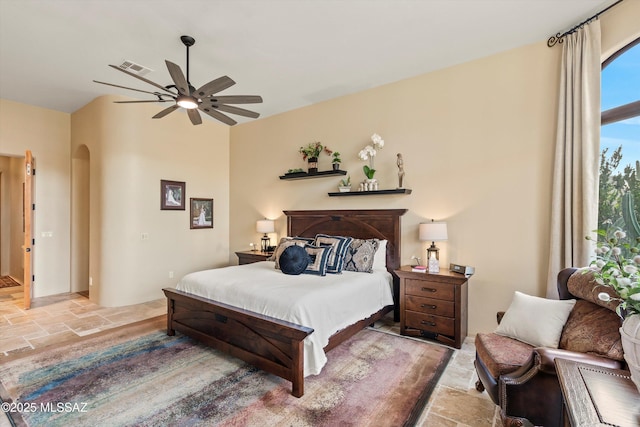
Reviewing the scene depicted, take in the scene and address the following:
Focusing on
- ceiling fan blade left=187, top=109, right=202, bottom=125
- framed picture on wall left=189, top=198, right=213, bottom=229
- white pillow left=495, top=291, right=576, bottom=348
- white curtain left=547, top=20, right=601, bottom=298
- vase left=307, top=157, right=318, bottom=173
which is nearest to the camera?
white pillow left=495, top=291, right=576, bottom=348

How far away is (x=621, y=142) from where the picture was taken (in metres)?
2.85

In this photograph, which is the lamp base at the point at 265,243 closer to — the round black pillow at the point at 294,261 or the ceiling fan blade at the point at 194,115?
the round black pillow at the point at 294,261

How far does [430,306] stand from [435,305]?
0.06 metres

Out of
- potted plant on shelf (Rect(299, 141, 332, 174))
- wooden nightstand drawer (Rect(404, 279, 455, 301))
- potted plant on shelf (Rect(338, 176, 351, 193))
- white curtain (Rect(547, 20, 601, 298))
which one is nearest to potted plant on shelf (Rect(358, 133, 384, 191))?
→ potted plant on shelf (Rect(338, 176, 351, 193))

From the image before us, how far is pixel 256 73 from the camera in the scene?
Answer: 4.03 meters

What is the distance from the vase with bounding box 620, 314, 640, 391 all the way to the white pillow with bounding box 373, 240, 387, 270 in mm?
2892

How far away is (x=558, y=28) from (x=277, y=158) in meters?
4.19

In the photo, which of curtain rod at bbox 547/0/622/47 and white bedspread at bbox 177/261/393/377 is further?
curtain rod at bbox 547/0/622/47

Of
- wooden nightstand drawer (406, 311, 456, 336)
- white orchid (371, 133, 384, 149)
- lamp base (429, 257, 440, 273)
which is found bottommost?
wooden nightstand drawer (406, 311, 456, 336)

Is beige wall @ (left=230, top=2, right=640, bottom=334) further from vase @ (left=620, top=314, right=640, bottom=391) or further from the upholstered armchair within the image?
vase @ (left=620, top=314, right=640, bottom=391)

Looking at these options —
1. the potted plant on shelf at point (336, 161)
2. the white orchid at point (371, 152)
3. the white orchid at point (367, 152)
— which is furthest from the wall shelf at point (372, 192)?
the white orchid at point (367, 152)

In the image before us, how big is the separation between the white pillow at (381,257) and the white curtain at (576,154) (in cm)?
182

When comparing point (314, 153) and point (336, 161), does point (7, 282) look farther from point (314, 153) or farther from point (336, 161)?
point (336, 161)

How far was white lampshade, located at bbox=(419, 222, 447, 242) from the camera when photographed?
357 centimetres
